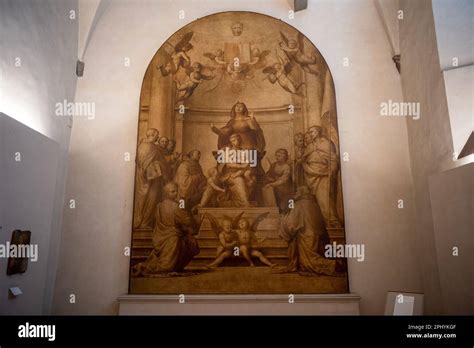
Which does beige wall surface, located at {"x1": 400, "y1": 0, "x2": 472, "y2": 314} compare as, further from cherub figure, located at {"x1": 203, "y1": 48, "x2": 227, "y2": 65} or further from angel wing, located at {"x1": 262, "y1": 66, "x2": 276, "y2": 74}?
cherub figure, located at {"x1": 203, "y1": 48, "x2": 227, "y2": 65}

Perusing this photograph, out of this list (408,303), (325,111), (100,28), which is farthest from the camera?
(100,28)

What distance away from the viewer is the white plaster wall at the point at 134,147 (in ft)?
24.1

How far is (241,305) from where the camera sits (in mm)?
7023

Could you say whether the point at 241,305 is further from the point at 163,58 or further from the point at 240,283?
the point at 163,58

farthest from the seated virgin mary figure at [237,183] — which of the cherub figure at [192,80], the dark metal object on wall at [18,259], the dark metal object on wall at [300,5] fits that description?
the dark metal object on wall at [300,5]

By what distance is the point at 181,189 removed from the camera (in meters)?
7.69

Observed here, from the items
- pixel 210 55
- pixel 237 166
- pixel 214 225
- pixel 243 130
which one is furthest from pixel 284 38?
pixel 214 225

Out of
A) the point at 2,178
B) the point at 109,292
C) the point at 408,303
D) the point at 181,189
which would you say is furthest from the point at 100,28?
the point at 408,303

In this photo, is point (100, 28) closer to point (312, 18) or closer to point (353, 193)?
point (312, 18)

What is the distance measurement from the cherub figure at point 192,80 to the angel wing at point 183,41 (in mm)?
490

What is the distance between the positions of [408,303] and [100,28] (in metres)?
7.61

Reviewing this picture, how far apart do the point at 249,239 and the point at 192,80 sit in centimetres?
328

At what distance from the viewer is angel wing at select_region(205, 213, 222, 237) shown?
747 cm

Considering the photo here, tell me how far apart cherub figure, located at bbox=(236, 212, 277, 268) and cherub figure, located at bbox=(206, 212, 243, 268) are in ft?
0.29
